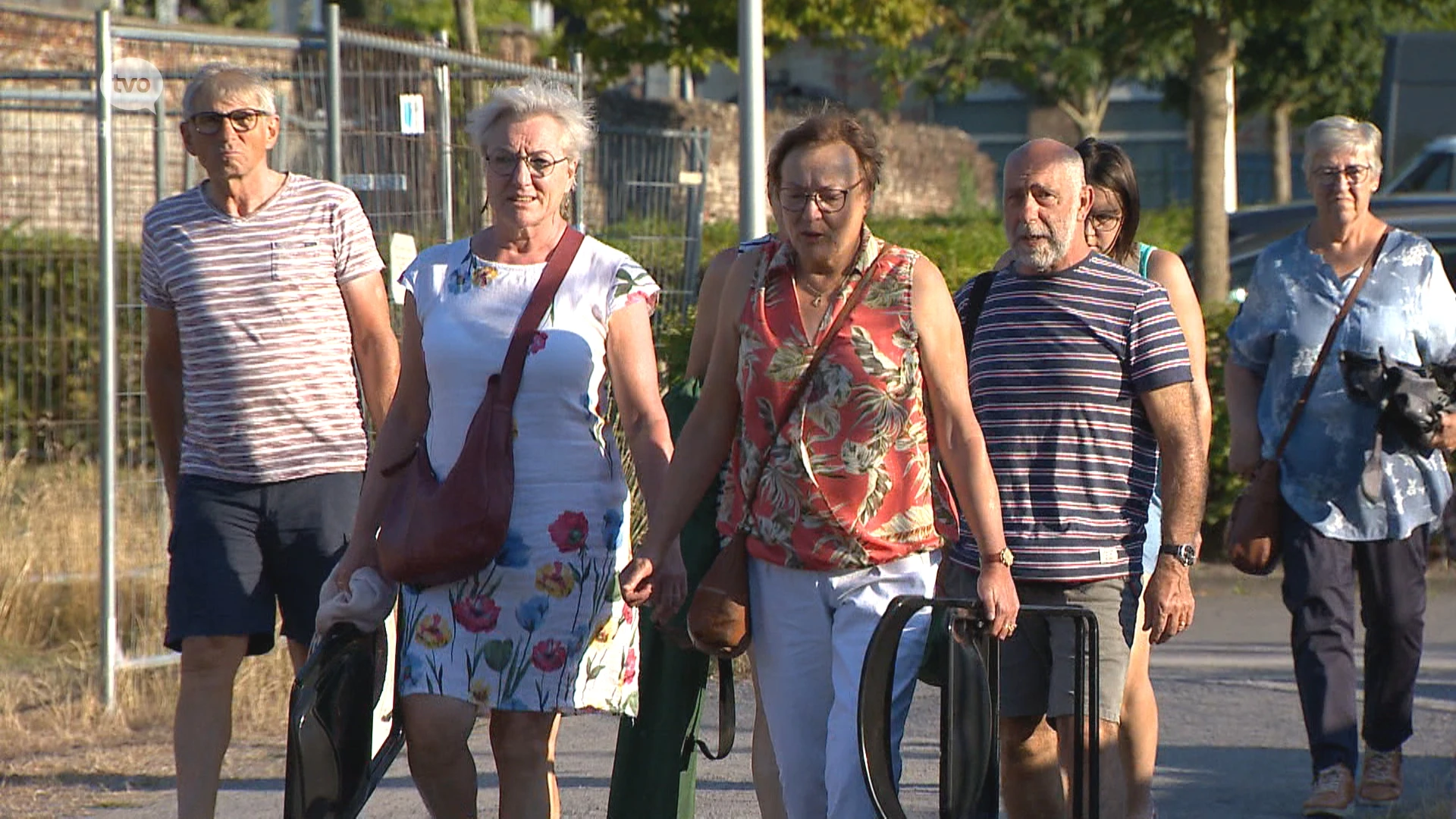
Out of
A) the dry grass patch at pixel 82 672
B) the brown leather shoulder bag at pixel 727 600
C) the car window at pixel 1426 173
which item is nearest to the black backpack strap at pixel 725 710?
the brown leather shoulder bag at pixel 727 600

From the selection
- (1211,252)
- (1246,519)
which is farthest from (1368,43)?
(1246,519)

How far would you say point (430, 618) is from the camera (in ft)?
14.1

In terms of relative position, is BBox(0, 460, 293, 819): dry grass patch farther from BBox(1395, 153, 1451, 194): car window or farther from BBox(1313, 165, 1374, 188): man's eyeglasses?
BBox(1395, 153, 1451, 194): car window

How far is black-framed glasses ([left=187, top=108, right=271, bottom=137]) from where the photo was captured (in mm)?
4953

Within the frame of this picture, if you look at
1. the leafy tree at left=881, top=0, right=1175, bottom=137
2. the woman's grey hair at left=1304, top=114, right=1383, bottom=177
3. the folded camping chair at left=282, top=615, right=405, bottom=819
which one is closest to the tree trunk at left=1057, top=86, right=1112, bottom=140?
the leafy tree at left=881, top=0, right=1175, bottom=137

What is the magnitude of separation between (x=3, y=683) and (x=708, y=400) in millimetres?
4186

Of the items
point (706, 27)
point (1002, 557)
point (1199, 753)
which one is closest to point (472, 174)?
point (1199, 753)

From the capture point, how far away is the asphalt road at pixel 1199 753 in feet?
19.7

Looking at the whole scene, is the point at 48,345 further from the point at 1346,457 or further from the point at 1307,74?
the point at 1307,74

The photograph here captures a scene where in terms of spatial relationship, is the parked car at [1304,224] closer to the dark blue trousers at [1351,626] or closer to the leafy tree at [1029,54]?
the leafy tree at [1029,54]

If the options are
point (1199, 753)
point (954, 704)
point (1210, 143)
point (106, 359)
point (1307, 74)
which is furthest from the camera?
point (1307, 74)

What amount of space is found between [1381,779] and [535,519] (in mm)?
2907

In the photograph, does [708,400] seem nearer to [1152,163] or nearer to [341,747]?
[341,747]

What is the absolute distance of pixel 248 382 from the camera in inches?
196
